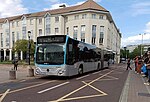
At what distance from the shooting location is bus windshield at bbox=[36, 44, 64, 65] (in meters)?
16.2

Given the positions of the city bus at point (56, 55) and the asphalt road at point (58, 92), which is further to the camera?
the city bus at point (56, 55)

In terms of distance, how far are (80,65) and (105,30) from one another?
4429cm

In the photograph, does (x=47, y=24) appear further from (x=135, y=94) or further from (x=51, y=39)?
(x=135, y=94)

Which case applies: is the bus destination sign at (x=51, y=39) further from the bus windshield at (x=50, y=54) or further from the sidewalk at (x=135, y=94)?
the sidewalk at (x=135, y=94)

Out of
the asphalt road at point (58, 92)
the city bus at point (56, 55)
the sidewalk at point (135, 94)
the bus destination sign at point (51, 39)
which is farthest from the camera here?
the bus destination sign at point (51, 39)

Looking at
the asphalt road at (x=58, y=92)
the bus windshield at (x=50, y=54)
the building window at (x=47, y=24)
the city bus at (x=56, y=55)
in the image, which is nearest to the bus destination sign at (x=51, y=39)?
the city bus at (x=56, y=55)

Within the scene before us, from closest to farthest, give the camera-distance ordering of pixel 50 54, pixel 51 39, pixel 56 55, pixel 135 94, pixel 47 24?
pixel 135 94 → pixel 56 55 → pixel 50 54 → pixel 51 39 → pixel 47 24

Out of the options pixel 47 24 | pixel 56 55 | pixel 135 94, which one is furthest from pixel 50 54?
pixel 47 24

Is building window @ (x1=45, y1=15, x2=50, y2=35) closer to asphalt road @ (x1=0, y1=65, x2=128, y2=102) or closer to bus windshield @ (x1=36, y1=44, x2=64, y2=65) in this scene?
bus windshield @ (x1=36, y1=44, x2=64, y2=65)

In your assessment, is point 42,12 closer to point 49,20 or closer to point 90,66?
point 49,20

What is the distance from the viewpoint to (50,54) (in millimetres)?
16375

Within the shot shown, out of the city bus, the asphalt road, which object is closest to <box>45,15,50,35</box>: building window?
the city bus

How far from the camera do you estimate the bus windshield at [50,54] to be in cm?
1616

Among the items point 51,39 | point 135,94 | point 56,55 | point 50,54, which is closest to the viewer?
point 135,94
